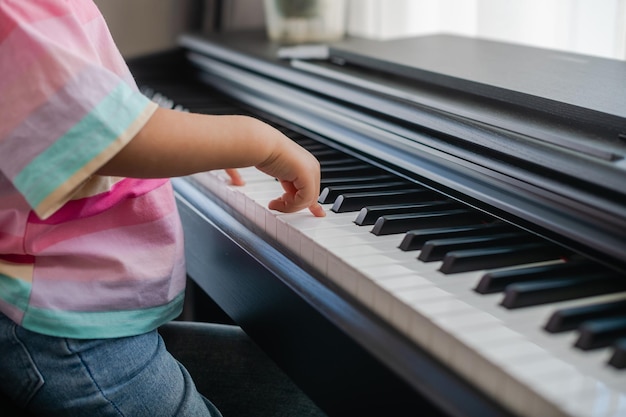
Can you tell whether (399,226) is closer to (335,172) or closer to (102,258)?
(335,172)

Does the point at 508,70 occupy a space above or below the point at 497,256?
above

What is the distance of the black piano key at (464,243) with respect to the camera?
2.59 feet

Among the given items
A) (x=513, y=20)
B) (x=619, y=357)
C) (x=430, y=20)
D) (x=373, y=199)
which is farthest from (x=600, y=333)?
(x=430, y=20)

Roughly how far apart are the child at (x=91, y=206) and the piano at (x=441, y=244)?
0.09m

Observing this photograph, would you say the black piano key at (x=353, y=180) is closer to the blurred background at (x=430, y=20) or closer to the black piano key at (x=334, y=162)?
the black piano key at (x=334, y=162)

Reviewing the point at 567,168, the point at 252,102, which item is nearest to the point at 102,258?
the point at 567,168

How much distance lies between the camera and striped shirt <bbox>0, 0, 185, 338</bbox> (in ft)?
2.56

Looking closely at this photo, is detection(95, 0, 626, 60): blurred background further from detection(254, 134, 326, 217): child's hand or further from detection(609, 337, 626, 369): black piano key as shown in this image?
detection(609, 337, 626, 369): black piano key

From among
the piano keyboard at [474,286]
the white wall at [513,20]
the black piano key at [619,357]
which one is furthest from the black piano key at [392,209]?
the white wall at [513,20]

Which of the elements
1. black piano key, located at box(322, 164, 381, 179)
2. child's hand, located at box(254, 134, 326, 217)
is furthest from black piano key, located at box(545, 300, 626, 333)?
black piano key, located at box(322, 164, 381, 179)

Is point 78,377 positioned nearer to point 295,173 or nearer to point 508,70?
point 295,173

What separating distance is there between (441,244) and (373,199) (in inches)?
7.5

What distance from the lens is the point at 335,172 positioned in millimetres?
1084

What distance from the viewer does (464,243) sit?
812 mm
